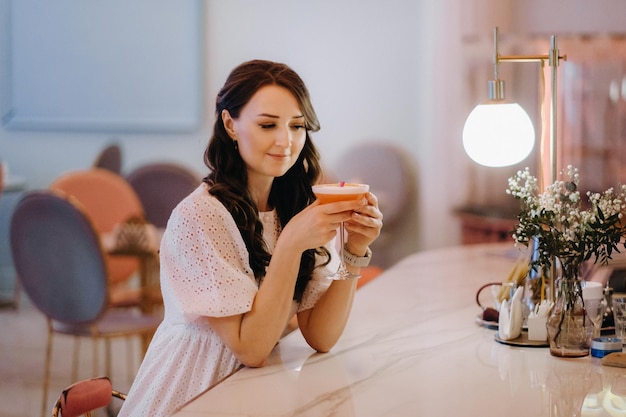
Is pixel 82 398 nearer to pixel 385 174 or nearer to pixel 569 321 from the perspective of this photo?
pixel 569 321

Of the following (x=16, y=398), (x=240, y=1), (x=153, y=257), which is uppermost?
(x=240, y=1)

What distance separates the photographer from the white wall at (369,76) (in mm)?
5406

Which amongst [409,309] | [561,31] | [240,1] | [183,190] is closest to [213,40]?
[240,1]

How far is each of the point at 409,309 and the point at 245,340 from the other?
2.35 ft

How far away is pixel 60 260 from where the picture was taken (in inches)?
146

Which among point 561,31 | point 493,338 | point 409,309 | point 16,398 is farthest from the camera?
point 561,31

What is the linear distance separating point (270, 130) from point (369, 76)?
165 inches

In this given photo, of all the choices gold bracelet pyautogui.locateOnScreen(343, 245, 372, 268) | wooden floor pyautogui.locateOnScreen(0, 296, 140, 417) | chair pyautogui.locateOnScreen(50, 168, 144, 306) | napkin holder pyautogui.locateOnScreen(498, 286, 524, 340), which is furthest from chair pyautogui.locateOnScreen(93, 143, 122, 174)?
napkin holder pyautogui.locateOnScreen(498, 286, 524, 340)

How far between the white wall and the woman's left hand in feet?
11.2

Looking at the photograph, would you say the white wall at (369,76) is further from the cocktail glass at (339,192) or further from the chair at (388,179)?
the cocktail glass at (339,192)

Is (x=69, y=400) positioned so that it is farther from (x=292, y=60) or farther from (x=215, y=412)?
(x=292, y=60)

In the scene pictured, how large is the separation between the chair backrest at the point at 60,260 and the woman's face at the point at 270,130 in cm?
185

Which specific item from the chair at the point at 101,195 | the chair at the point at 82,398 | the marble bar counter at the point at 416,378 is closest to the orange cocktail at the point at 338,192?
the marble bar counter at the point at 416,378

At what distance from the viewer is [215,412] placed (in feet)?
5.30
